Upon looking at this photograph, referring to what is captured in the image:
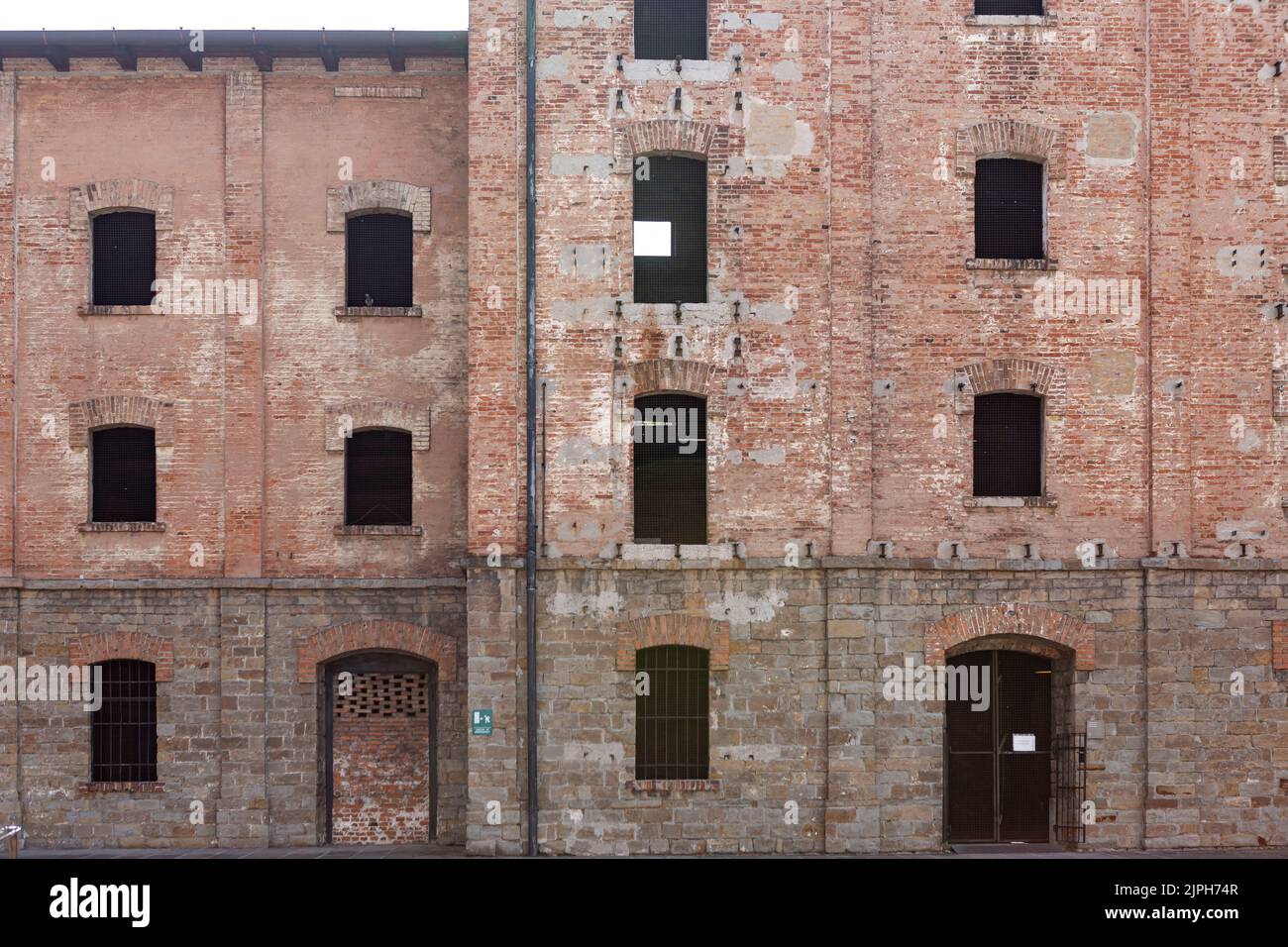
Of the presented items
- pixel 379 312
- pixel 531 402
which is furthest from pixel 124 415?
pixel 531 402

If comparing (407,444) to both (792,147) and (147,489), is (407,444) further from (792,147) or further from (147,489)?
(792,147)

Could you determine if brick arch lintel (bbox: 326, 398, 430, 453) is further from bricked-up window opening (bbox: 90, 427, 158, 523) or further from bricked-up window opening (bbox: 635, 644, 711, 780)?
bricked-up window opening (bbox: 635, 644, 711, 780)

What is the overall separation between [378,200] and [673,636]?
7619 mm

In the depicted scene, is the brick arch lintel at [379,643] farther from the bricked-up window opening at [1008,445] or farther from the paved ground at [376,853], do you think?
the bricked-up window opening at [1008,445]

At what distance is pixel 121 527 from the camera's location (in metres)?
16.7

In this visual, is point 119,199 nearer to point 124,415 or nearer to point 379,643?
point 124,415

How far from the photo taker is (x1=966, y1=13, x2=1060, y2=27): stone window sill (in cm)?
1614

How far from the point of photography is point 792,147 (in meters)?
16.0

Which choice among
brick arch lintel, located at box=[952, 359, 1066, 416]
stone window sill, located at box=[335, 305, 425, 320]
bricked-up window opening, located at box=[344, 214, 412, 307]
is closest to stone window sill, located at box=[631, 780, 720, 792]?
brick arch lintel, located at box=[952, 359, 1066, 416]

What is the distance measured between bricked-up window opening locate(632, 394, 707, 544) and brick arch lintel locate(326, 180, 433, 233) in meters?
4.34

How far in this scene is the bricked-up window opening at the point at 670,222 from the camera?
16.2 m

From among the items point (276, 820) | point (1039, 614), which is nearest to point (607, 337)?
point (1039, 614)

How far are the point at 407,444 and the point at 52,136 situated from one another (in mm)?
6902

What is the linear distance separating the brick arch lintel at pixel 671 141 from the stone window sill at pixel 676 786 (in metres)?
8.24
